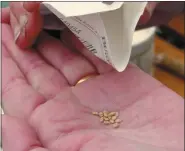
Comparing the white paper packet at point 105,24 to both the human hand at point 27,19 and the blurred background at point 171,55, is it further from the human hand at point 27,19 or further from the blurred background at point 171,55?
the blurred background at point 171,55

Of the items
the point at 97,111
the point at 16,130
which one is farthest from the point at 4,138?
the point at 97,111

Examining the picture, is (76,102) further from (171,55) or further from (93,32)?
(171,55)

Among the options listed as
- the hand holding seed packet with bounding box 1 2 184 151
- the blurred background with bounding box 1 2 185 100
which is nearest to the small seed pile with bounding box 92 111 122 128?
the hand holding seed packet with bounding box 1 2 184 151

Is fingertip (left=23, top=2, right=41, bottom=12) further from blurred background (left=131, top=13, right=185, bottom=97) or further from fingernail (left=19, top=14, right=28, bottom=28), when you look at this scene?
blurred background (left=131, top=13, right=185, bottom=97)

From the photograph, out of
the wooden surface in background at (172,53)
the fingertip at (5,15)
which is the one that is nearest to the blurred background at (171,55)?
the wooden surface in background at (172,53)

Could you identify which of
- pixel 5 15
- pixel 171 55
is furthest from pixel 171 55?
pixel 5 15
